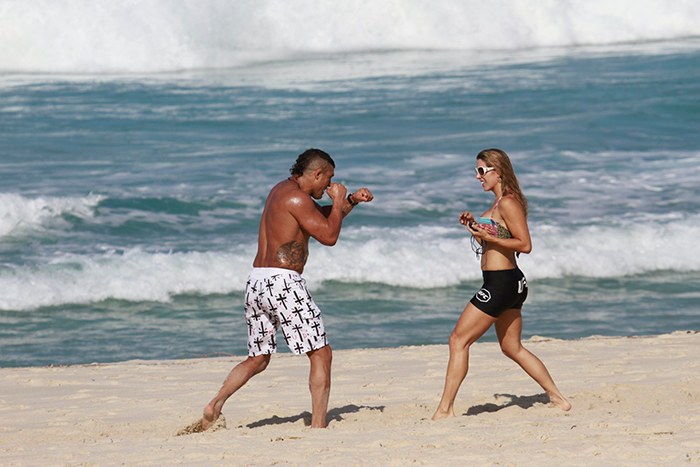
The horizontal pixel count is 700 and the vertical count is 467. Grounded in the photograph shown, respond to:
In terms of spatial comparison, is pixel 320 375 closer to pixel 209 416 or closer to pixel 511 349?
pixel 209 416

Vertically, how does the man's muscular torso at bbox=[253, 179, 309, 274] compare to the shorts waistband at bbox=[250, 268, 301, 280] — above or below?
above

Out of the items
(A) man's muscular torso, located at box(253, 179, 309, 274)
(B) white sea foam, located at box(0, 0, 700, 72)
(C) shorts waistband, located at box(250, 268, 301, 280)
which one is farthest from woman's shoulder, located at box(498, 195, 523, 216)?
(B) white sea foam, located at box(0, 0, 700, 72)

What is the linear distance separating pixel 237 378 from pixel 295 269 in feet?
2.56

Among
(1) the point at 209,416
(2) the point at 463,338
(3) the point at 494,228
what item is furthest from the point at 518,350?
(1) the point at 209,416

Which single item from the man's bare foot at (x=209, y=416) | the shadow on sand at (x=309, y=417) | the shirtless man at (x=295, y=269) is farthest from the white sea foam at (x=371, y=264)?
the shirtless man at (x=295, y=269)

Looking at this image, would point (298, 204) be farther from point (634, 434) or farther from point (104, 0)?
point (104, 0)

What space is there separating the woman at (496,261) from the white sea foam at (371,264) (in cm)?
666

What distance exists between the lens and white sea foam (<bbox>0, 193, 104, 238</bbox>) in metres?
14.0

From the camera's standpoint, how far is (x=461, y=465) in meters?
3.95

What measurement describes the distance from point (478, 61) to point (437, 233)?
66.7 feet

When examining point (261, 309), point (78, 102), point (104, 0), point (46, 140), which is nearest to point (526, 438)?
point (261, 309)

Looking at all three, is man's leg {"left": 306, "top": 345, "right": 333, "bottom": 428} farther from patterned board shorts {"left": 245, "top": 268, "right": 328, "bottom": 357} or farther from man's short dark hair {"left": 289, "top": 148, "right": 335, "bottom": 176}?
man's short dark hair {"left": 289, "top": 148, "right": 335, "bottom": 176}

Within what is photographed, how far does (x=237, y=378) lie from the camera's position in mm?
5172

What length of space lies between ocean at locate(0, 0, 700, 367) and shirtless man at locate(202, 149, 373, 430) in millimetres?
3891
